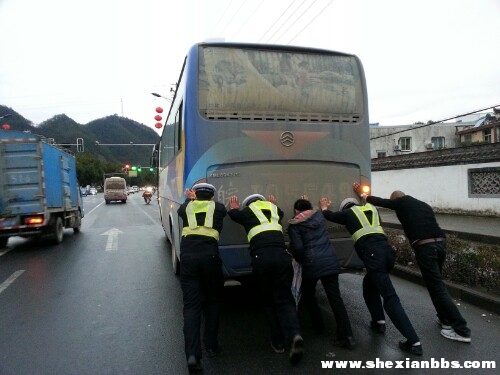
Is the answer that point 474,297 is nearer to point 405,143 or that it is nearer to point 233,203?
point 233,203

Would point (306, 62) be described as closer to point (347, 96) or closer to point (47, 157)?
point (347, 96)

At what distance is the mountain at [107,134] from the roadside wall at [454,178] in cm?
10856

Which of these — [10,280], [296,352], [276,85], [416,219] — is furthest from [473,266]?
[10,280]

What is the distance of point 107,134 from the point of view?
148125 mm

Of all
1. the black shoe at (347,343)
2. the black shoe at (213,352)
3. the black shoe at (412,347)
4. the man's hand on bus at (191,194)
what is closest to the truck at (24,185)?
the man's hand on bus at (191,194)

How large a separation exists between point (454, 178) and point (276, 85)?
1300 cm

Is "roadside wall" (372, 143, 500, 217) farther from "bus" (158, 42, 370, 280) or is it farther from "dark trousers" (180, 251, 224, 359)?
"dark trousers" (180, 251, 224, 359)

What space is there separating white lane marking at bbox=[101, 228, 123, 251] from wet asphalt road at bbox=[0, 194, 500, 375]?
9.07ft

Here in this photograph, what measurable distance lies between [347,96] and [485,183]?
37.6ft

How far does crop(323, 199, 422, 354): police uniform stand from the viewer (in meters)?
3.85

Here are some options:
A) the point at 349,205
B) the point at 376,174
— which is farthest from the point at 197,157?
the point at 376,174

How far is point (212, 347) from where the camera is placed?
378 centimetres

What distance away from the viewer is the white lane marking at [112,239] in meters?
10.4

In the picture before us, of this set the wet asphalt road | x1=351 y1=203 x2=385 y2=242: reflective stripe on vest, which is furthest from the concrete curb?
x1=351 y1=203 x2=385 y2=242: reflective stripe on vest
